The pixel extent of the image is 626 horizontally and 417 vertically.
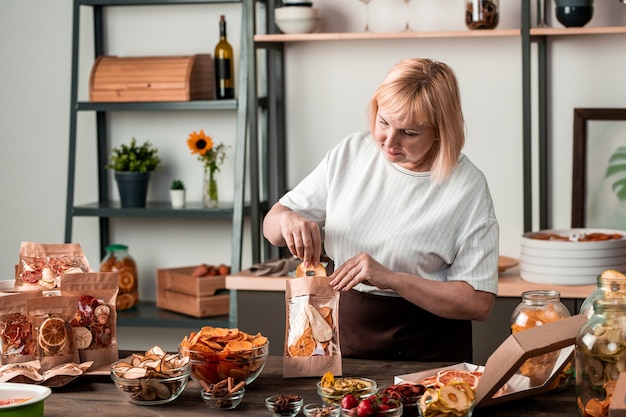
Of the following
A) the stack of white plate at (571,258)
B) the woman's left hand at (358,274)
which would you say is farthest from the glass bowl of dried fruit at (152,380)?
the stack of white plate at (571,258)

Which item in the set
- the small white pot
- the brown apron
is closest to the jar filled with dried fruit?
the small white pot

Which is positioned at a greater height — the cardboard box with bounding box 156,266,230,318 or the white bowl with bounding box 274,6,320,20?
the white bowl with bounding box 274,6,320,20

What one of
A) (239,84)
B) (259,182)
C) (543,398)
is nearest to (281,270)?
(259,182)

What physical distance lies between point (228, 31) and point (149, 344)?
149 cm

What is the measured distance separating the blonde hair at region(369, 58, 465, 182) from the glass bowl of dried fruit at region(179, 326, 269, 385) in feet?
2.34

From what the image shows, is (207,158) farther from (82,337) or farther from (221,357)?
(221,357)

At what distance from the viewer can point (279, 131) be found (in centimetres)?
421

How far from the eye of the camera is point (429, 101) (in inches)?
93.2

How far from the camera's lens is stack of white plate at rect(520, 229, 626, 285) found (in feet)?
11.0

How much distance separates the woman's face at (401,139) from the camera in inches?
93.8

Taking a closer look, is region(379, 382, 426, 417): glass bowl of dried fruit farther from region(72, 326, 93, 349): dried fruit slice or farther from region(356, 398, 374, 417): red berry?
region(72, 326, 93, 349): dried fruit slice

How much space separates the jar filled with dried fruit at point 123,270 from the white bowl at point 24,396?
2.29m

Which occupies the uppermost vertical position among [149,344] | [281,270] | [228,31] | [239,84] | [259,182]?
[228,31]

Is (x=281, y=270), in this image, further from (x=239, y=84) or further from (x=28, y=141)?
(x=28, y=141)
